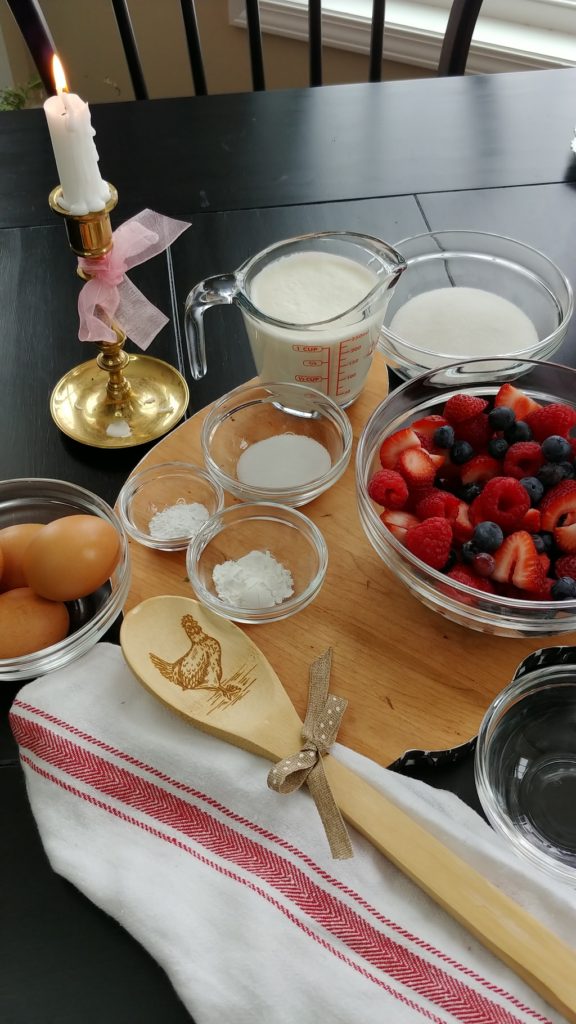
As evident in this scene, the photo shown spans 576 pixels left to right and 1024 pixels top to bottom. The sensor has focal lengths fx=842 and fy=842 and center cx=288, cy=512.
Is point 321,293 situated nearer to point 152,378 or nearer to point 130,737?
point 152,378

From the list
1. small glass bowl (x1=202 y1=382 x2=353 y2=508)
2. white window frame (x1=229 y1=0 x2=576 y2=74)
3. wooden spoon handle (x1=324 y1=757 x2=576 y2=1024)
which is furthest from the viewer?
white window frame (x1=229 y1=0 x2=576 y2=74)

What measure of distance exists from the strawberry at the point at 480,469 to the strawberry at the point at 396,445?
5 cm

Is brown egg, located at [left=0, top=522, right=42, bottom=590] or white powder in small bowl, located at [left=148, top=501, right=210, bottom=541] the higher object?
brown egg, located at [left=0, top=522, right=42, bottom=590]

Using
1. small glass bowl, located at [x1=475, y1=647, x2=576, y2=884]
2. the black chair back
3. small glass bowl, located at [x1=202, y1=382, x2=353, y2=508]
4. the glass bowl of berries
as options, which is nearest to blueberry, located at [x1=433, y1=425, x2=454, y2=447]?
the glass bowl of berries

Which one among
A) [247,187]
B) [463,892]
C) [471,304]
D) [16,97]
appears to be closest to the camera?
[463,892]

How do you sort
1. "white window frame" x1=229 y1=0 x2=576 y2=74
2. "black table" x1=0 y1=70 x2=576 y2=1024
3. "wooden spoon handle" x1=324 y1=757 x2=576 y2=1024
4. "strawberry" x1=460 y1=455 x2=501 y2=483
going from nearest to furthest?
"wooden spoon handle" x1=324 y1=757 x2=576 y2=1024 → "strawberry" x1=460 y1=455 x2=501 y2=483 → "black table" x1=0 y1=70 x2=576 y2=1024 → "white window frame" x1=229 y1=0 x2=576 y2=74

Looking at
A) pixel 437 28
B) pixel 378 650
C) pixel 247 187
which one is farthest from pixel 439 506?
pixel 437 28

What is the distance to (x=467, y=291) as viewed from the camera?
1.03 metres

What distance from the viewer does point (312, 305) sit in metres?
0.88

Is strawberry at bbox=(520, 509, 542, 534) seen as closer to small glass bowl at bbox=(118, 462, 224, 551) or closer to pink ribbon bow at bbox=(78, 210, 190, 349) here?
small glass bowl at bbox=(118, 462, 224, 551)

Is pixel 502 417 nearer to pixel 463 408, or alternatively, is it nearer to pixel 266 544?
pixel 463 408

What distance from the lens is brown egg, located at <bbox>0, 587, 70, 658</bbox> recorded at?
69 centimetres

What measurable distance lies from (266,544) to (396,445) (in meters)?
0.16

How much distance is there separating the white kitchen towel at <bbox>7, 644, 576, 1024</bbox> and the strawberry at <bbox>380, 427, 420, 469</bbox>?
0.28 meters
